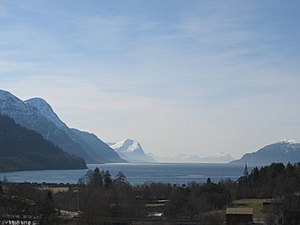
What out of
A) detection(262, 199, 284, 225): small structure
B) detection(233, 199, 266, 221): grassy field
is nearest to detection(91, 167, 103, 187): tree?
detection(233, 199, 266, 221): grassy field

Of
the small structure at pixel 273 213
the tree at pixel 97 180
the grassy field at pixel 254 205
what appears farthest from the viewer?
the tree at pixel 97 180

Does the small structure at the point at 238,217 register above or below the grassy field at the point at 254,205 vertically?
below

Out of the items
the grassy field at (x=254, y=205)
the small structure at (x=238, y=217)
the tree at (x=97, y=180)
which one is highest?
the tree at (x=97, y=180)

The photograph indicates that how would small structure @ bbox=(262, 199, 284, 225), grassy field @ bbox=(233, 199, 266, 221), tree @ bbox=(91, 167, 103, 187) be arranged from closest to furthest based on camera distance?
small structure @ bbox=(262, 199, 284, 225) → grassy field @ bbox=(233, 199, 266, 221) → tree @ bbox=(91, 167, 103, 187)

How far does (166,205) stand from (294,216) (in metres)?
14.8

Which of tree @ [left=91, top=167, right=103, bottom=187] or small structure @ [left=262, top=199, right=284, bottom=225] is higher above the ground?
tree @ [left=91, top=167, right=103, bottom=187]

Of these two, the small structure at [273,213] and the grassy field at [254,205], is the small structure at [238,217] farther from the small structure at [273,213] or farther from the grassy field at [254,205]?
the grassy field at [254,205]

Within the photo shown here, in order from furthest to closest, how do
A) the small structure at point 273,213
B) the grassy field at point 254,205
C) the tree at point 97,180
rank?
the tree at point 97,180 < the grassy field at point 254,205 < the small structure at point 273,213

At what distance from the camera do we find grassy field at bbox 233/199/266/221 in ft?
167

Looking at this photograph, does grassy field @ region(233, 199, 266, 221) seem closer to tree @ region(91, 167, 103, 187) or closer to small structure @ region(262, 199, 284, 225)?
small structure @ region(262, 199, 284, 225)

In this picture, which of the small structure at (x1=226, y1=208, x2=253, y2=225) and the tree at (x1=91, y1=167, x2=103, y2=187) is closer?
the small structure at (x1=226, y1=208, x2=253, y2=225)

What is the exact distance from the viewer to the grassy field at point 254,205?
50934 mm

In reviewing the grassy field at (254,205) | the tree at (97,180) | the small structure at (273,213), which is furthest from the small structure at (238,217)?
the tree at (97,180)

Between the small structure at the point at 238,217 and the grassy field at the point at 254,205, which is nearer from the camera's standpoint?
the small structure at the point at 238,217
